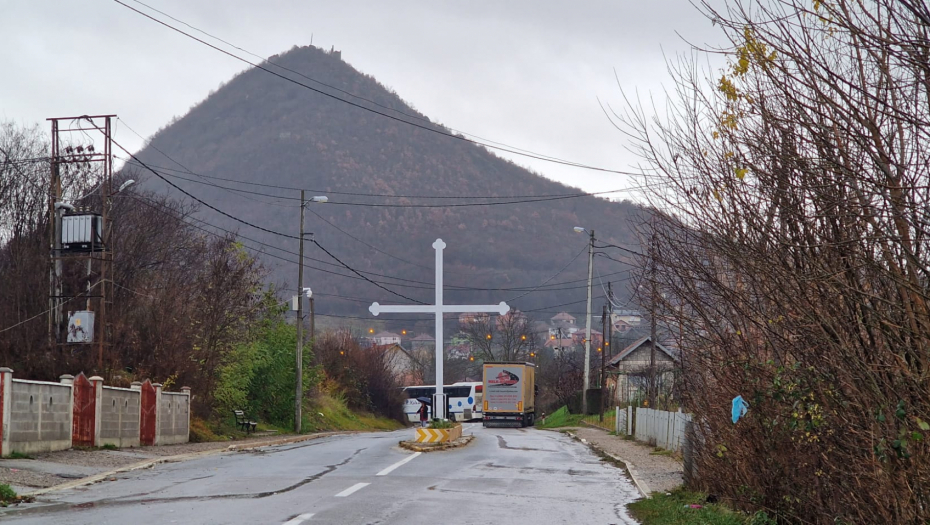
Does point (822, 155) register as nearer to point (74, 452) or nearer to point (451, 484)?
point (451, 484)

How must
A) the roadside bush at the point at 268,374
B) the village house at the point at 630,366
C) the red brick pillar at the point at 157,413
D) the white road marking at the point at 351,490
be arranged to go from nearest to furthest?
1. the white road marking at the point at 351,490
2. the red brick pillar at the point at 157,413
3. the roadside bush at the point at 268,374
4. the village house at the point at 630,366

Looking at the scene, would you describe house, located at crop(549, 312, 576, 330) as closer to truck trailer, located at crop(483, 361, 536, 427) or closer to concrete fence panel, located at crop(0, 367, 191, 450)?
truck trailer, located at crop(483, 361, 536, 427)

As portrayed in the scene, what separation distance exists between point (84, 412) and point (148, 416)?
204 inches

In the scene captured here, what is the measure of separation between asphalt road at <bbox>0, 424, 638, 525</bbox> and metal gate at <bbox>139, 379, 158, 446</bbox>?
6295 millimetres

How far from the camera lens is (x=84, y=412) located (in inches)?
942

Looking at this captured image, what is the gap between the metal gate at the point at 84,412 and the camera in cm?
2347

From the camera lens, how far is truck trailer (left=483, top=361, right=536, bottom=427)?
59531 millimetres

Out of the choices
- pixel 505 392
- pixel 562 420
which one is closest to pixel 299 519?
pixel 505 392

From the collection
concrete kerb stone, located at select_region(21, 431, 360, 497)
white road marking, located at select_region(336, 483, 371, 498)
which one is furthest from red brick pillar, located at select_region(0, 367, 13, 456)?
white road marking, located at select_region(336, 483, 371, 498)

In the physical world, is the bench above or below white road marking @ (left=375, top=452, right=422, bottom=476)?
below

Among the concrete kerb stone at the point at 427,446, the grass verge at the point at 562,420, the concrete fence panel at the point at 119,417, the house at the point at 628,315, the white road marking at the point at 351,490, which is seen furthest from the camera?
the grass verge at the point at 562,420

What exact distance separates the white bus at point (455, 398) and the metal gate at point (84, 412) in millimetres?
56806

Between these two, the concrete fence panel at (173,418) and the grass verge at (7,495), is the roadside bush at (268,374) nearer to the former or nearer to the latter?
the concrete fence panel at (173,418)

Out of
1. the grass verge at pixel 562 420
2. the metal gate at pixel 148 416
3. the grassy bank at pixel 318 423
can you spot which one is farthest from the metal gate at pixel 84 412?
the grass verge at pixel 562 420
